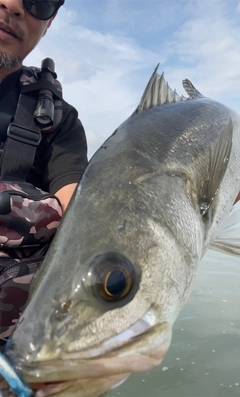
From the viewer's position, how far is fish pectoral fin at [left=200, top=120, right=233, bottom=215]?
193cm

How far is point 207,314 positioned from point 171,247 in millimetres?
3202

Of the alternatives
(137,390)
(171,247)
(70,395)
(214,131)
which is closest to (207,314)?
(137,390)

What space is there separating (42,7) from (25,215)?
1708mm

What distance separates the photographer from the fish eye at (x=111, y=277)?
136cm

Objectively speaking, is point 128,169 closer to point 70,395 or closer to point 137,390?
point 70,395

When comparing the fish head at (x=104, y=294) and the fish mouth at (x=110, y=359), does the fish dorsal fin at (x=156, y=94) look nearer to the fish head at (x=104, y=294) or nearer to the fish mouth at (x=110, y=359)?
the fish head at (x=104, y=294)

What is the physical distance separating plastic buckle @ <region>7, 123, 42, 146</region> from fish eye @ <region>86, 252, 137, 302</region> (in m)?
1.39

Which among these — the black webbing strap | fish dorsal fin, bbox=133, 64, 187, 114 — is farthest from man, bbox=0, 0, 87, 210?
fish dorsal fin, bbox=133, 64, 187, 114

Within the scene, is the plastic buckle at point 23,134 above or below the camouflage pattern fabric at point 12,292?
above

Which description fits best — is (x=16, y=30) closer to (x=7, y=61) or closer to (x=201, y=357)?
(x=7, y=61)

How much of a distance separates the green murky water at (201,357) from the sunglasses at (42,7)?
302 centimetres

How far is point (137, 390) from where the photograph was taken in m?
2.93

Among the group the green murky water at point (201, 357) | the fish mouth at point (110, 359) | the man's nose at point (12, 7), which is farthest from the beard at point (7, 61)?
the green murky water at point (201, 357)

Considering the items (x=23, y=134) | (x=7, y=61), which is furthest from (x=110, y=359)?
(x=7, y=61)
